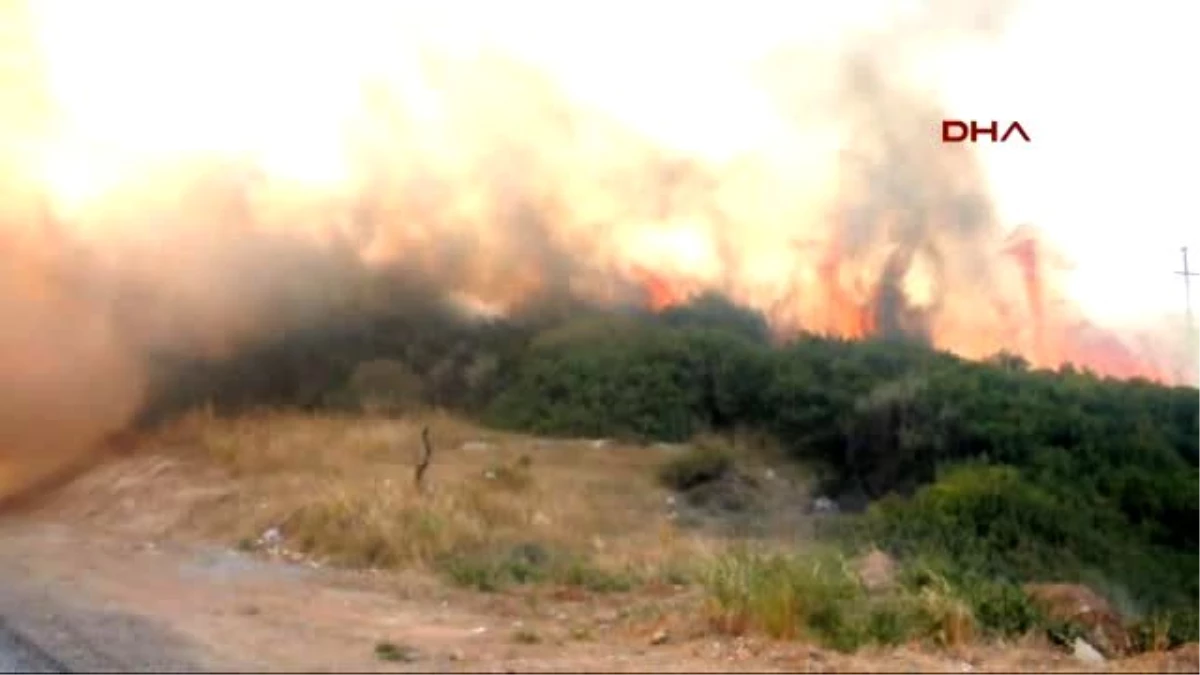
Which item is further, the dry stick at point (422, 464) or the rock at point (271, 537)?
the dry stick at point (422, 464)

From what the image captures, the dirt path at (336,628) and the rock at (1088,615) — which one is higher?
the dirt path at (336,628)

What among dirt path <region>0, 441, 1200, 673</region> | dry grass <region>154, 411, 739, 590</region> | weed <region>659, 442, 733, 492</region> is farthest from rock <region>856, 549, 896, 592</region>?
weed <region>659, 442, 733, 492</region>

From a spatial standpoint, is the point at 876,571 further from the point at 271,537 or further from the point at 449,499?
the point at 271,537

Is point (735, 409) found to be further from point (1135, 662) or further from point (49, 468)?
point (1135, 662)

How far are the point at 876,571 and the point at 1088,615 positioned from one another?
4.24m

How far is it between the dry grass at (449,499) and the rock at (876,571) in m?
2.34

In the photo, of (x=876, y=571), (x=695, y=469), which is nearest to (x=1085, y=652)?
(x=876, y=571)

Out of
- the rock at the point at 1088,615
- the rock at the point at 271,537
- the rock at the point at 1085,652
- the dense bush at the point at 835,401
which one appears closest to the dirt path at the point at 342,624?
the rock at the point at 1085,652

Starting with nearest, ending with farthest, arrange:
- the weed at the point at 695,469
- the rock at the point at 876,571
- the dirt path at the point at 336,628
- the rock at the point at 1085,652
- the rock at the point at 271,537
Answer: the dirt path at the point at 336,628
the rock at the point at 1085,652
the rock at the point at 876,571
the rock at the point at 271,537
the weed at the point at 695,469

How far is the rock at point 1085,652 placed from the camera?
1511cm

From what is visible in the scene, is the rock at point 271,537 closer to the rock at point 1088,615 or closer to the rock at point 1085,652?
the rock at point 1088,615

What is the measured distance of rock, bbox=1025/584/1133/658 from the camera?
17484 mm

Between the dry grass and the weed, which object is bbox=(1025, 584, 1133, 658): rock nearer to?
the dry grass

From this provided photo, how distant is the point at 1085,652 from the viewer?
15.7m
